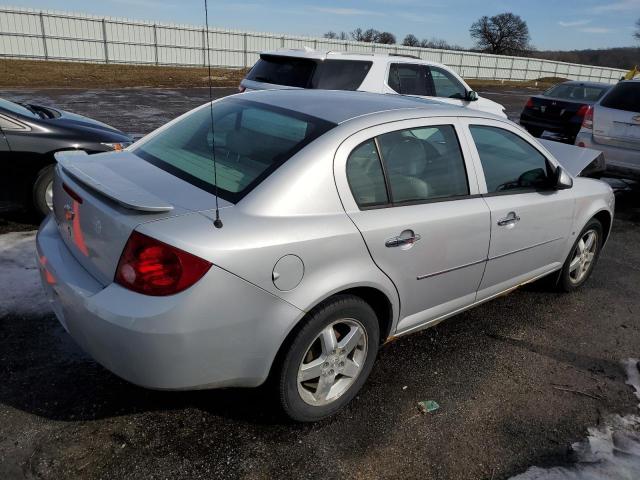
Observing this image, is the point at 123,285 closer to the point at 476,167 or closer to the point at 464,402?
the point at 464,402

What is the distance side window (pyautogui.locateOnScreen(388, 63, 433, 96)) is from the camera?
8.34 m

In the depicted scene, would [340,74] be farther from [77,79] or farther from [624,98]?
[77,79]

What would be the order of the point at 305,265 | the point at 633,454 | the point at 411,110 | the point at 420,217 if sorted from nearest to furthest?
1. the point at 305,265
2. the point at 633,454
3. the point at 420,217
4. the point at 411,110

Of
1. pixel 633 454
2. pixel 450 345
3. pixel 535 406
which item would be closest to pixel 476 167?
pixel 450 345

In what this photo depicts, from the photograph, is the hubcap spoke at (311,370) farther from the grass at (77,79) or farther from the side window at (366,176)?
the grass at (77,79)

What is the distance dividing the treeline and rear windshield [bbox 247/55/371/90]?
68072 millimetres

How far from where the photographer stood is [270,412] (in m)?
2.76

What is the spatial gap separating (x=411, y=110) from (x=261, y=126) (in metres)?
0.88

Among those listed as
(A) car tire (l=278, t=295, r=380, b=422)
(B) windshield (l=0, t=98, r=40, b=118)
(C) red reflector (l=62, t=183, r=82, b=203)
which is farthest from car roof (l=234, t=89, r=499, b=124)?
(B) windshield (l=0, t=98, r=40, b=118)

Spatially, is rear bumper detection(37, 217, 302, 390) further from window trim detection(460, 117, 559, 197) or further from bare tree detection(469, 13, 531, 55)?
bare tree detection(469, 13, 531, 55)

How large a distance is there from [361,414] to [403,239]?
38.2 inches

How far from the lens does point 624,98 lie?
7.61 meters

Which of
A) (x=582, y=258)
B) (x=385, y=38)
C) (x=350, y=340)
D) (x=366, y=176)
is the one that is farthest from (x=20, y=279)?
(x=385, y=38)

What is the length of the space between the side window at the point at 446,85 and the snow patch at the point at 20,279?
6717mm
